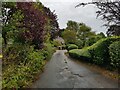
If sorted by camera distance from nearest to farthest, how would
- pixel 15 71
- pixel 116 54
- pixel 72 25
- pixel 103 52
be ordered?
pixel 15 71
pixel 116 54
pixel 103 52
pixel 72 25

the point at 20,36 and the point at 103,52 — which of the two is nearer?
the point at 20,36

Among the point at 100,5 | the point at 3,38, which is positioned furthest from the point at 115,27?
the point at 3,38

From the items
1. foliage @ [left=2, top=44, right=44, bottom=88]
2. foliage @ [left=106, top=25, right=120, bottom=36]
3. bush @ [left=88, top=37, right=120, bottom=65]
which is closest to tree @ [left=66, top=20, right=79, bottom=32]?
bush @ [left=88, top=37, right=120, bottom=65]

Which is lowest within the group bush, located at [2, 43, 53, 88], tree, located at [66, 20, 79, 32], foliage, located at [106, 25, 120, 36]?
bush, located at [2, 43, 53, 88]

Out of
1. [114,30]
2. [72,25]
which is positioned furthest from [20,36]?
[72,25]

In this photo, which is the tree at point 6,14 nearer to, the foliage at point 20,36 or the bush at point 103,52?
the foliage at point 20,36

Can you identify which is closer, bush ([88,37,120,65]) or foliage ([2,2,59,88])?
foliage ([2,2,59,88])

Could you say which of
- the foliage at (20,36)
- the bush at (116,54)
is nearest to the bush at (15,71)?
the foliage at (20,36)

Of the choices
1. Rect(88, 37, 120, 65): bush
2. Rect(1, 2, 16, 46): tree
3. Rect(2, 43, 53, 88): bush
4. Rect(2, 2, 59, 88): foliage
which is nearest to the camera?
Rect(2, 43, 53, 88): bush

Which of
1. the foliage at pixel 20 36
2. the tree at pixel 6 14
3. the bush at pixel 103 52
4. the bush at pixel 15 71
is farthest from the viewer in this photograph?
the bush at pixel 103 52

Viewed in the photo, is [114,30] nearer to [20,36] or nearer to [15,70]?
[20,36]

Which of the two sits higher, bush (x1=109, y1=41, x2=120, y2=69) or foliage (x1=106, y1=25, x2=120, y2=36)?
foliage (x1=106, y1=25, x2=120, y2=36)

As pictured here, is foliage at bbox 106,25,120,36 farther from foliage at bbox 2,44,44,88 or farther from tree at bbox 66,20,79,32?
tree at bbox 66,20,79,32

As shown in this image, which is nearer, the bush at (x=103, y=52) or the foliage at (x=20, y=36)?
the foliage at (x=20, y=36)
